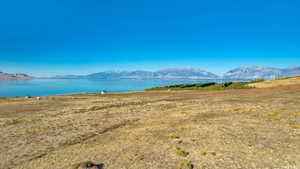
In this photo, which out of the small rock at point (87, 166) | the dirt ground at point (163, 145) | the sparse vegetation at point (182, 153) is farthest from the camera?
the sparse vegetation at point (182, 153)

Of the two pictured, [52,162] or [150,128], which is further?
[150,128]

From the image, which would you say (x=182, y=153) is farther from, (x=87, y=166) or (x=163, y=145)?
(x=87, y=166)

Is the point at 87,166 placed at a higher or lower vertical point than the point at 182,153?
lower

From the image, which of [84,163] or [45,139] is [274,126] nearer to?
[84,163]

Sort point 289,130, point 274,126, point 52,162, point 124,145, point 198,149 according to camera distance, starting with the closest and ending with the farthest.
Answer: point 52,162
point 198,149
point 124,145
point 289,130
point 274,126

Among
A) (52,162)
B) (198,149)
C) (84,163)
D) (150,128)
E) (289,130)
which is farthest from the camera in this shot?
(150,128)

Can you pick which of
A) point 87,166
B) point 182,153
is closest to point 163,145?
point 182,153

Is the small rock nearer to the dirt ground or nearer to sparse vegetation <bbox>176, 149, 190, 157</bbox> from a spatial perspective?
the dirt ground

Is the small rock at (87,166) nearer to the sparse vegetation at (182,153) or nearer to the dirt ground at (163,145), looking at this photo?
the dirt ground at (163,145)

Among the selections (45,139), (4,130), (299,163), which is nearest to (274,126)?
(299,163)

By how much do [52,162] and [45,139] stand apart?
6.10 metres

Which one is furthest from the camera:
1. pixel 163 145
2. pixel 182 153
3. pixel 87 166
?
pixel 163 145

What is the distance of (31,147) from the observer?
14.7m

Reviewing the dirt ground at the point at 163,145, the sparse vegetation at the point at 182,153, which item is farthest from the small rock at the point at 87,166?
the sparse vegetation at the point at 182,153
